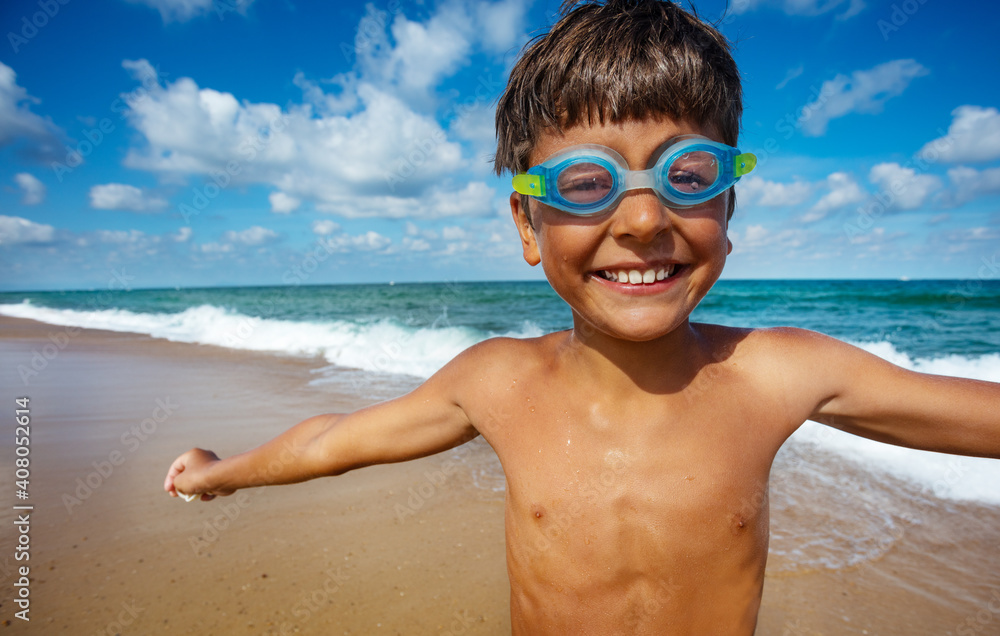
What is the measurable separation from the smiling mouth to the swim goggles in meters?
0.17

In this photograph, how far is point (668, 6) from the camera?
5.50 feet

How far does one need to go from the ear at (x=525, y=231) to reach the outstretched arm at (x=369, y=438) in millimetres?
456

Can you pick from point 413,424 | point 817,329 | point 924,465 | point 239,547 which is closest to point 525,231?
point 413,424

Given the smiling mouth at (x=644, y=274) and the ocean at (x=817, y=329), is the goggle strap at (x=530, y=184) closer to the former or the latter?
the smiling mouth at (x=644, y=274)

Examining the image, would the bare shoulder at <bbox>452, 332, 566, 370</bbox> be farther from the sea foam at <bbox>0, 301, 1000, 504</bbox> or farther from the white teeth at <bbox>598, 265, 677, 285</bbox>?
the sea foam at <bbox>0, 301, 1000, 504</bbox>

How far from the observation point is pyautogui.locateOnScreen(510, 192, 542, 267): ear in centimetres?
180

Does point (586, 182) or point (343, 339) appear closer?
point (586, 182)

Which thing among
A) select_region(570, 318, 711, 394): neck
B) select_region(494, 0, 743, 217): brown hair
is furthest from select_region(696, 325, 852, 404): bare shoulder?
select_region(494, 0, 743, 217): brown hair

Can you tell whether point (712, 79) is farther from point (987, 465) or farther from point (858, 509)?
point (987, 465)

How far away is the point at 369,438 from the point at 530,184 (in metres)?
1.08

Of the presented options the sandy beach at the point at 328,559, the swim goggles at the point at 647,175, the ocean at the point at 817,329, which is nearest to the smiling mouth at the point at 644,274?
the swim goggles at the point at 647,175

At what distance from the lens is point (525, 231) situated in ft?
6.06

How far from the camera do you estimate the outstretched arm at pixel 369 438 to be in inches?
74.8

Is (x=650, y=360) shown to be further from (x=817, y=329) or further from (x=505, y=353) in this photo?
(x=817, y=329)
